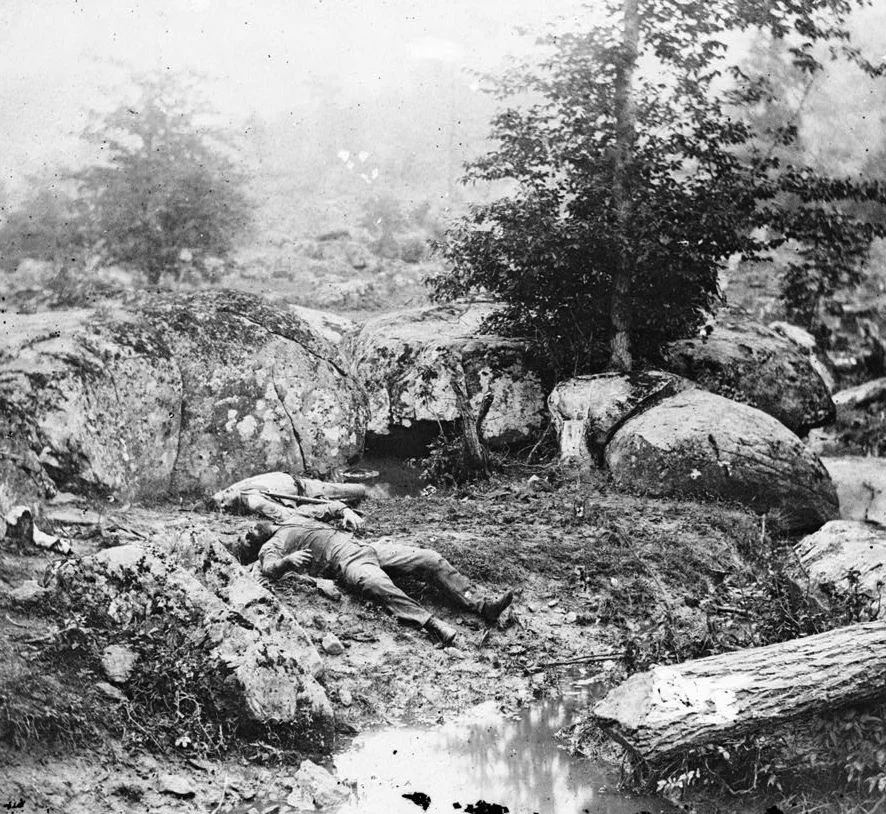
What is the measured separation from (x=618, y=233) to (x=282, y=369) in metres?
2.97

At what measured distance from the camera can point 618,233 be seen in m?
6.80

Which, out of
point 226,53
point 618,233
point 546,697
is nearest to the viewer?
point 546,697

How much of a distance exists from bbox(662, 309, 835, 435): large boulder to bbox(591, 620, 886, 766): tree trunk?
13.0 feet

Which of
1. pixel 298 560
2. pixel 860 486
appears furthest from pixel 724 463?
pixel 298 560

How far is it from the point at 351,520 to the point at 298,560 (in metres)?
0.47

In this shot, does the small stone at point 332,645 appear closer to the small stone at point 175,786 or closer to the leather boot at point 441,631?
the leather boot at point 441,631

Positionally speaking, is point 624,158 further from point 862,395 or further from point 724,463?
point 862,395

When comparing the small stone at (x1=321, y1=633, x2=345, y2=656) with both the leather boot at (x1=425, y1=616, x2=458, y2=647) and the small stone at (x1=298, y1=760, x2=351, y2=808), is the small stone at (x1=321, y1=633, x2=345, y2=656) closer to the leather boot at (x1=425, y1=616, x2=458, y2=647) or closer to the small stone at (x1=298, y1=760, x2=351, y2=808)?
the leather boot at (x1=425, y1=616, x2=458, y2=647)

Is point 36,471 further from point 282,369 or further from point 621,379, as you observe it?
point 621,379

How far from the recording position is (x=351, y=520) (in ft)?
16.6

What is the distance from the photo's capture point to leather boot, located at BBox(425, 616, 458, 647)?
464cm

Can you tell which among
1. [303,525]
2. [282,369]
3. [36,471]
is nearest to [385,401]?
[282,369]

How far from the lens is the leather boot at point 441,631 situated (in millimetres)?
4637

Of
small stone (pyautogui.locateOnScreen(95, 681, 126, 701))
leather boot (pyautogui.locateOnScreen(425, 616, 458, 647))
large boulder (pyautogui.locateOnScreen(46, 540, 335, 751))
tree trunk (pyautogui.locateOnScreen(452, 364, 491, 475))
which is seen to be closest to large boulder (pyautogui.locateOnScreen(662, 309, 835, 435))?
tree trunk (pyautogui.locateOnScreen(452, 364, 491, 475))
